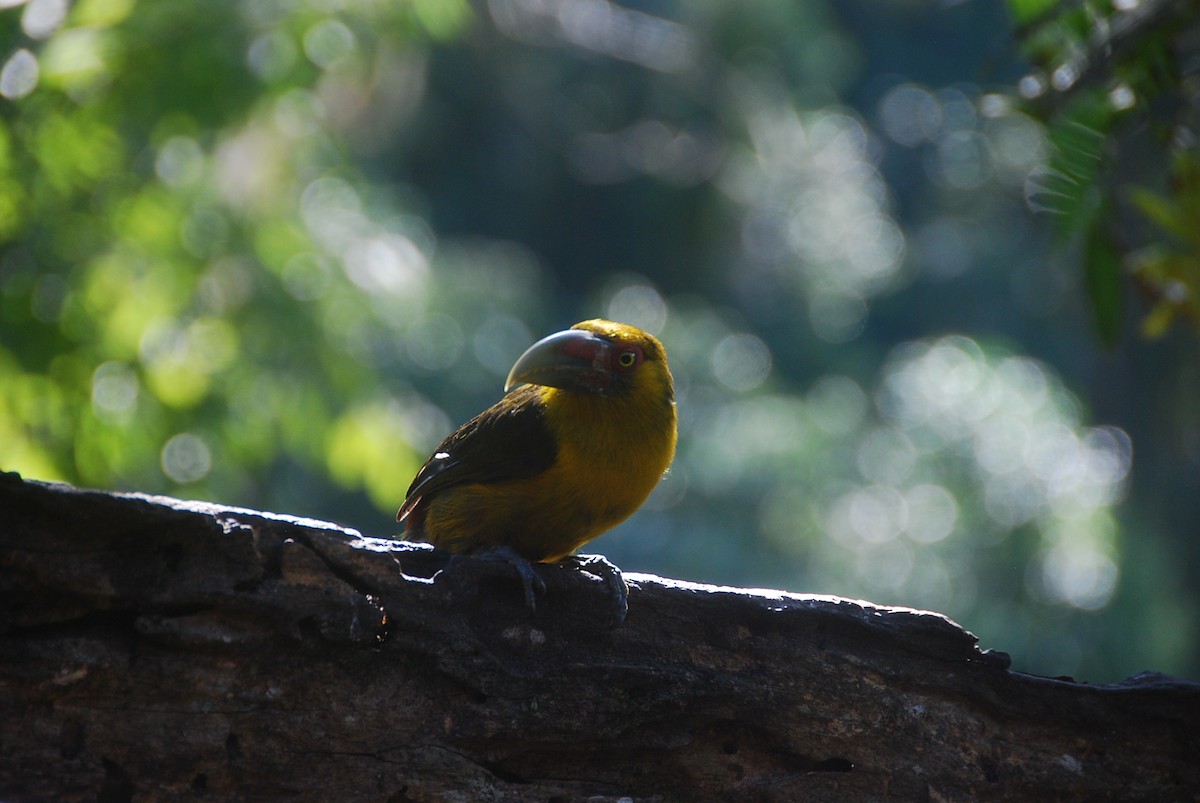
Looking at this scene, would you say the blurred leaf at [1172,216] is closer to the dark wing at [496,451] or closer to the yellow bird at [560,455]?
the yellow bird at [560,455]

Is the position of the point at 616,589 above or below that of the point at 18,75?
below

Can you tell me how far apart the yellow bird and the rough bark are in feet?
1.76

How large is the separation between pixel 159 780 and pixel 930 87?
60.6ft

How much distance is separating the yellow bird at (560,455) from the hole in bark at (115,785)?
1162 mm

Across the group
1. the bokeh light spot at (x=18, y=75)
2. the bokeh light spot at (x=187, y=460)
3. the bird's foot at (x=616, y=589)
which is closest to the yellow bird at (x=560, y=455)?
the bird's foot at (x=616, y=589)

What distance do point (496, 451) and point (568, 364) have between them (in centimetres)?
35

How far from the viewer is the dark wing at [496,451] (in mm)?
3408

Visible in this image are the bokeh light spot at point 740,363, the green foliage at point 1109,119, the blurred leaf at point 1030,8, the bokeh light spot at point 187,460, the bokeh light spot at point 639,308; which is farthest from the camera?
the bokeh light spot at point 740,363

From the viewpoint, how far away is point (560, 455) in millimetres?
3359

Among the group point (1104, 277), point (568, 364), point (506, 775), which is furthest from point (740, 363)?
point (506, 775)

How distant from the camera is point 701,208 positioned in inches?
536

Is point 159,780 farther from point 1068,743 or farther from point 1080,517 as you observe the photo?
point 1080,517

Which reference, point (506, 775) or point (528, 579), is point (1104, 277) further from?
point (506, 775)

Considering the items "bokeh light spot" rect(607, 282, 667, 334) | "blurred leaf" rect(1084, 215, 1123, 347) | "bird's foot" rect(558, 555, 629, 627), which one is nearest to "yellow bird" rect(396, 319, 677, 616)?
"bird's foot" rect(558, 555, 629, 627)
